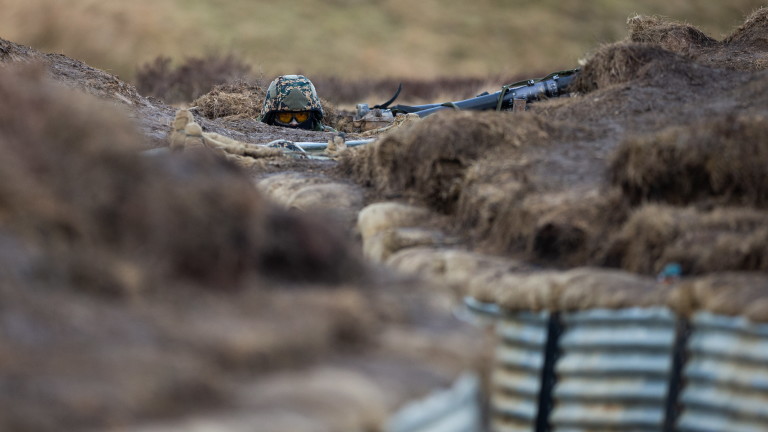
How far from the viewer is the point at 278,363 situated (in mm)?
3781

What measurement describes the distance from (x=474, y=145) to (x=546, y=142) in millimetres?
729

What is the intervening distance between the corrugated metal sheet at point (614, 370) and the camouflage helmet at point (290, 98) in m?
12.8

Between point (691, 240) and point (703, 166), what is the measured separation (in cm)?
95

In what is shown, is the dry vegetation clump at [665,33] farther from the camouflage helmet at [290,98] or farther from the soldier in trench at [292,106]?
the camouflage helmet at [290,98]

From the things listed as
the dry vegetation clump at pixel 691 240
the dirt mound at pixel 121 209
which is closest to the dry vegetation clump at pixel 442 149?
the dry vegetation clump at pixel 691 240

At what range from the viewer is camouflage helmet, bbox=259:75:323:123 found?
59.6ft

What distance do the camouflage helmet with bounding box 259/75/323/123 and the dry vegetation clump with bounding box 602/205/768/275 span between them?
1194cm

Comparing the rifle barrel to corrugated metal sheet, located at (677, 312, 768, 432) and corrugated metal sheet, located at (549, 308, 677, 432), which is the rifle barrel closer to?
corrugated metal sheet, located at (549, 308, 677, 432)

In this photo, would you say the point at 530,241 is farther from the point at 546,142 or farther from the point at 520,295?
the point at 546,142

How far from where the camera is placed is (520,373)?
5910 mm

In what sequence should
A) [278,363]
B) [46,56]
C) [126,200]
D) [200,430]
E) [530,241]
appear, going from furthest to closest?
[46,56], [530,241], [126,200], [278,363], [200,430]

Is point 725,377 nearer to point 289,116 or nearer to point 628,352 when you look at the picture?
point 628,352

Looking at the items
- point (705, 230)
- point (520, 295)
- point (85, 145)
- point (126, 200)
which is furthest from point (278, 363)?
point (705, 230)

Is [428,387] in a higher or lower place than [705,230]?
lower
